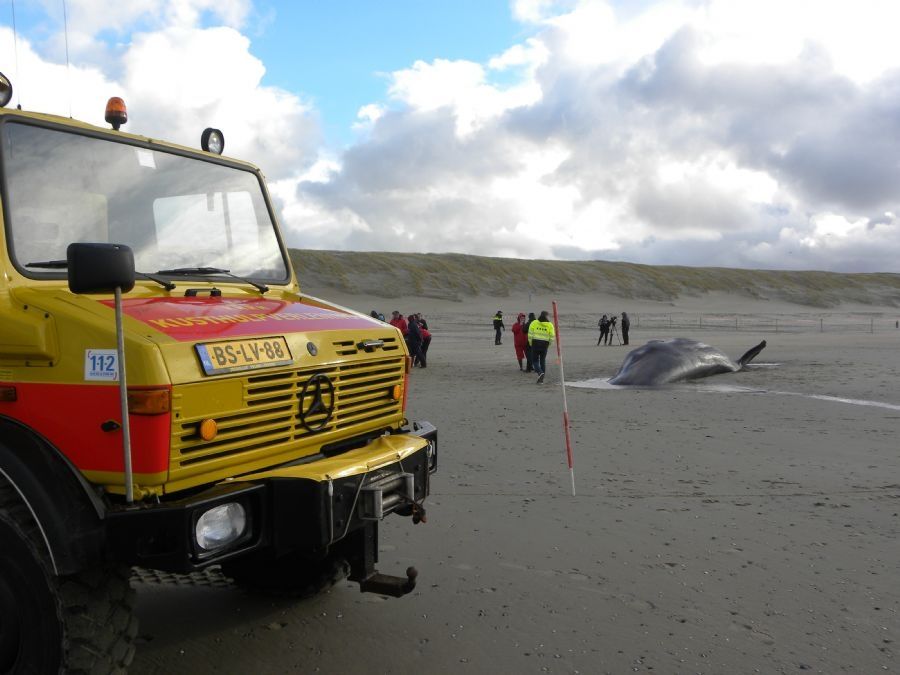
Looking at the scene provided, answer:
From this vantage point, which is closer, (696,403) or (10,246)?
(10,246)

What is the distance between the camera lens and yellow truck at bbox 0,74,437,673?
113 inches

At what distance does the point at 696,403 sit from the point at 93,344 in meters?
10.6

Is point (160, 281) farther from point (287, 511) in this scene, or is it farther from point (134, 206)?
point (287, 511)

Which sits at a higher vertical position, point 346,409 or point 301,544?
point 346,409

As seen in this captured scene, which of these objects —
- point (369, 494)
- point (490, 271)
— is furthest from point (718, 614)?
point (490, 271)

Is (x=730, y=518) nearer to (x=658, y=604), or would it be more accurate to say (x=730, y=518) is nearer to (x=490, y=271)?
(x=658, y=604)

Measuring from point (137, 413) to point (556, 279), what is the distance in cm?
Answer: 8766

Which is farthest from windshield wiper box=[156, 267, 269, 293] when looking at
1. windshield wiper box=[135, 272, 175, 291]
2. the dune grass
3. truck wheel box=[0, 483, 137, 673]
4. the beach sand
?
the dune grass

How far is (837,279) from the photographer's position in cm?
10019

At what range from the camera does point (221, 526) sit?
304 centimetres

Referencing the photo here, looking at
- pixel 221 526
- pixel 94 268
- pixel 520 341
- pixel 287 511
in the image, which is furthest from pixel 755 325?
pixel 94 268

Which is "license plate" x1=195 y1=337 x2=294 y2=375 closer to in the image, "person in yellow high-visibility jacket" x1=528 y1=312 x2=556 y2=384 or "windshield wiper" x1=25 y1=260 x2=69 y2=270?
"windshield wiper" x1=25 y1=260 x2=69 y2=270

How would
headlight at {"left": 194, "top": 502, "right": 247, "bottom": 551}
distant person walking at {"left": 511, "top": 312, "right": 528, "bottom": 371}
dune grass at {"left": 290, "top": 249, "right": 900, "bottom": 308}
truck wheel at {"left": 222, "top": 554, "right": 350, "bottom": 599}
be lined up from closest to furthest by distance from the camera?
headlight at {"left": 194, "top": 502, "right": 247, "bottom": 551} → truck wheel at {"left": 222, "top": 554, "right": 350, "bottom": 599} → distant person walking at {"left": 511, "top": 312, "right": 528, "bottom": 371} → dune grass at {"left": 290, "top": 249, "right": 900, "bottom": 308}

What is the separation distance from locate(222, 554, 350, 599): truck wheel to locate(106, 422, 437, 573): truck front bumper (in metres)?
0.53
